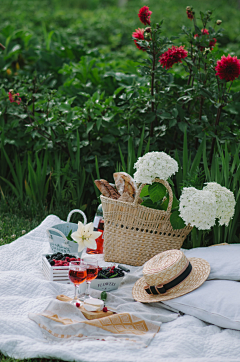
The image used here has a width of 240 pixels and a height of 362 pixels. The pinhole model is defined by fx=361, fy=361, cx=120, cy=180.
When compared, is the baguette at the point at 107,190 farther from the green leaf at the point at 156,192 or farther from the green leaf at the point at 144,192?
the green leaf at the point at 156,192

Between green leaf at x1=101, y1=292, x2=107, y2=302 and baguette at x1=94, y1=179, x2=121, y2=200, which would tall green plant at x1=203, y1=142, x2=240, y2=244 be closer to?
baguette at x1=94, y1=179, x2=121, y2=200

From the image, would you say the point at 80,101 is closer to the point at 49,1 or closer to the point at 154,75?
the point at 154,75

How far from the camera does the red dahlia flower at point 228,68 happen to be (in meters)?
2.52

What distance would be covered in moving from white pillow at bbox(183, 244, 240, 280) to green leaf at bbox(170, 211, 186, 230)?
21 centimetres

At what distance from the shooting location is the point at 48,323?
1.63 meters

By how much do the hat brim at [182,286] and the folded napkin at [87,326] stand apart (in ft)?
0.69

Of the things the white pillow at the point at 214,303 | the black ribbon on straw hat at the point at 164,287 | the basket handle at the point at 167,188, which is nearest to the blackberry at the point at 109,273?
the black ribbon on straw hat at the point at 164,287

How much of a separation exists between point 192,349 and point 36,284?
887 millimetres

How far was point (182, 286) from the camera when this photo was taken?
6.28 feet

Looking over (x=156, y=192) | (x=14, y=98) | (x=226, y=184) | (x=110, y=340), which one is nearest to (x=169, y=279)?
(x=110, y=340)

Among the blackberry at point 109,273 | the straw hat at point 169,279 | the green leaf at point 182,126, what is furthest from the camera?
the green leaf at point 182,126

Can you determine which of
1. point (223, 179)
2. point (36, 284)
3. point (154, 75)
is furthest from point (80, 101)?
point (36, 284)

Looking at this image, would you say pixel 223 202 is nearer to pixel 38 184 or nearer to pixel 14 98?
pixel 38 184

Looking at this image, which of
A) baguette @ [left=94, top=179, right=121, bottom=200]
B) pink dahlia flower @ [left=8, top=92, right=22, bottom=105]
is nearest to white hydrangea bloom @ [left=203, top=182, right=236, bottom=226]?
baguette @ [left=94, top=179, right=121, bottom=200]
